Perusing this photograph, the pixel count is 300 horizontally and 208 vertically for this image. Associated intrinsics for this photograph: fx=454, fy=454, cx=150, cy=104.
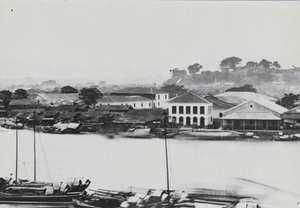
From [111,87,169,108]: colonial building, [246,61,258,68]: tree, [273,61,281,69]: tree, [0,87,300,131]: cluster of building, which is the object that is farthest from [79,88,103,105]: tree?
[273,61,281,69]: tree

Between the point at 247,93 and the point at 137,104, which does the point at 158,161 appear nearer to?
the point at 137,104

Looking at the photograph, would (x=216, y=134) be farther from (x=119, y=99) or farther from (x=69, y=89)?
(x=69, y=89)

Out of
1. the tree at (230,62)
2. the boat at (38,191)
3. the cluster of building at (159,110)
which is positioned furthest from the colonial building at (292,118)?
the boat at (38,191)

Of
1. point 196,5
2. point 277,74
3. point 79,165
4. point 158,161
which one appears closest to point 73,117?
point 79,165

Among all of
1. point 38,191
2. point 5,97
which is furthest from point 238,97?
point 5,97

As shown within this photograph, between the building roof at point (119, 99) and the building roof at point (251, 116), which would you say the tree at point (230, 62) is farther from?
the building roof at point (119, 99)

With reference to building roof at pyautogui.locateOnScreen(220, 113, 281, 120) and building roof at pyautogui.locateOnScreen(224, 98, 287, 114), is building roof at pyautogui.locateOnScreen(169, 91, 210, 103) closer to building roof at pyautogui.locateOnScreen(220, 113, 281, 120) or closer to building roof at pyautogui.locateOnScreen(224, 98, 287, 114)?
building roof at pyautogui.locateOnScreen(220, 113, 281, 120)

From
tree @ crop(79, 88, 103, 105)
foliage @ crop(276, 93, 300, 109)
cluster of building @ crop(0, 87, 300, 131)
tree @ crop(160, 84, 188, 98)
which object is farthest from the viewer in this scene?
tree @ crop(79, 88, 103, 105)
